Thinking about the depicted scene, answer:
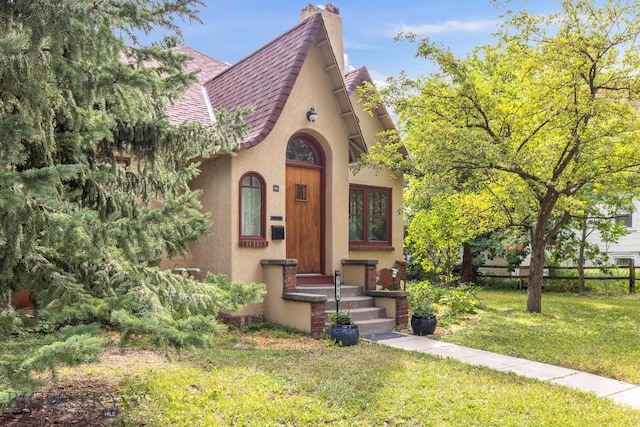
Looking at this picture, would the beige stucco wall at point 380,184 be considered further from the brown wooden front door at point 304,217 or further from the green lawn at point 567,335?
the green lawn at point 567,335

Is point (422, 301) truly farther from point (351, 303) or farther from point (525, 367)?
point (525, 367)

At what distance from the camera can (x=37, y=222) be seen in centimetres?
350

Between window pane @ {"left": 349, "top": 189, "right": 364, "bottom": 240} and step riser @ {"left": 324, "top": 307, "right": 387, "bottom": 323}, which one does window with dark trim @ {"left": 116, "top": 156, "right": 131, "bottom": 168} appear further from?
window pane @ {"left": 349, "top": 189, "right": 364, "bottom": 240}

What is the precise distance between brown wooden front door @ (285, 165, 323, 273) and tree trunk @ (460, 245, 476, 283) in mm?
13013

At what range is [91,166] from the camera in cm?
506

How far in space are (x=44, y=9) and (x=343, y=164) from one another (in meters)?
8.30

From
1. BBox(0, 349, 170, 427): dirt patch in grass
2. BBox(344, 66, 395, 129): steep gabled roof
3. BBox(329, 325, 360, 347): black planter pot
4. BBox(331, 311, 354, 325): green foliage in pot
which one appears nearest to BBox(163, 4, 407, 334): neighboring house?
BBox(331, 311, 354, 325): green foliage in pot

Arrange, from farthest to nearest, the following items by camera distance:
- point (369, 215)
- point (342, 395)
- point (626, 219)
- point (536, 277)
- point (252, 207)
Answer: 1. point (626, 219)
2. point (369, 215)
3. point (536, 277)
4. point (252, 207)
5. point (342, 395)

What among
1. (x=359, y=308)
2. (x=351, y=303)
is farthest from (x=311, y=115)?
(x=359, y=308)

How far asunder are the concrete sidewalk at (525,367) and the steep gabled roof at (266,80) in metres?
4.56

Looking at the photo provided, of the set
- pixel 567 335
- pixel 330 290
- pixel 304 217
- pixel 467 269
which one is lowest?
pixel 567 335

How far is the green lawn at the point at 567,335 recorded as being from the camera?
7504 millimetres

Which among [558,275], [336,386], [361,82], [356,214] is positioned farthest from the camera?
[558,275]

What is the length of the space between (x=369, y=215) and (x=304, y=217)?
2551 millimetres
